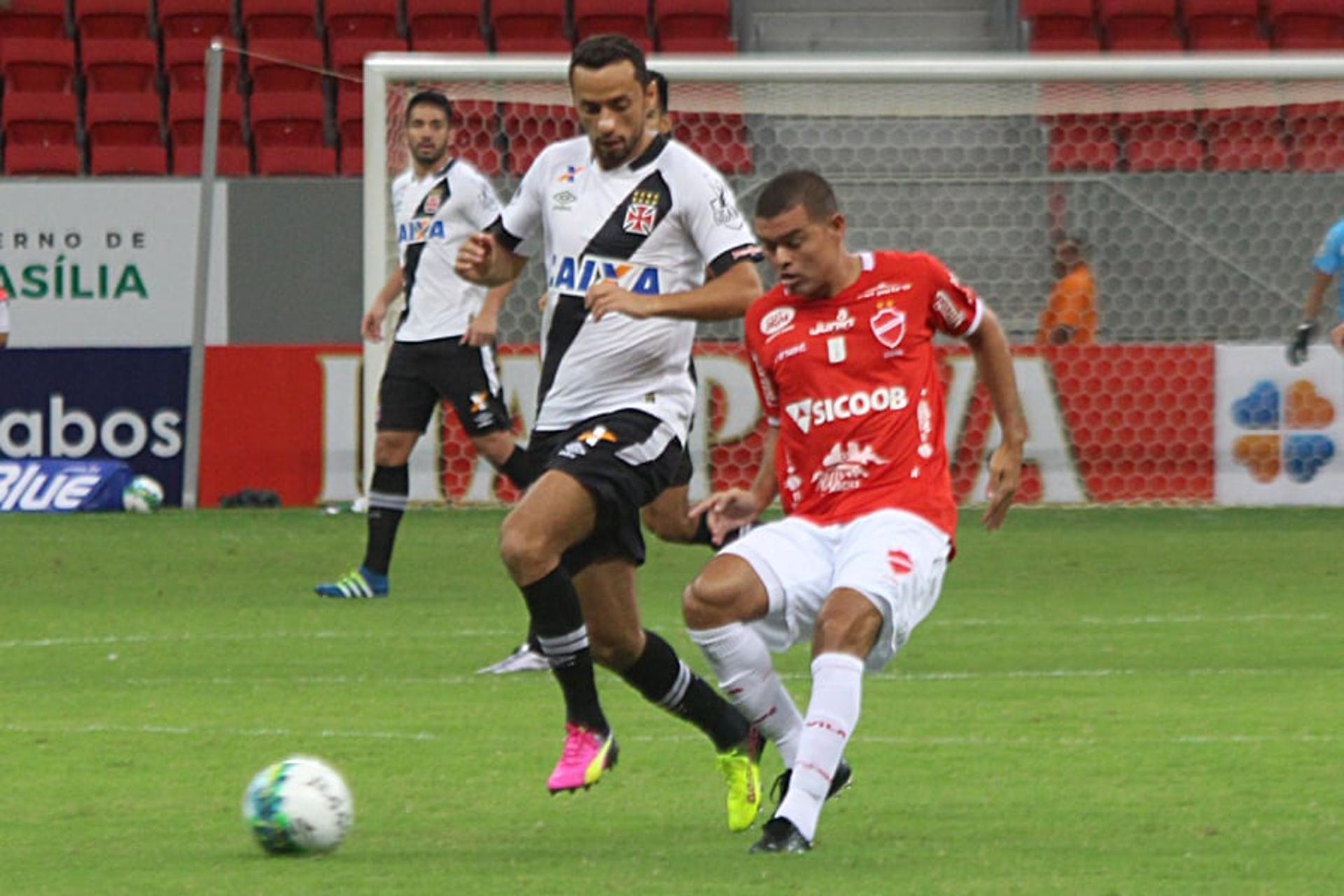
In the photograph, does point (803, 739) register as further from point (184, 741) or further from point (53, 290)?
point (53, 290)

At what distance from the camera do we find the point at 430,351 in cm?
1149

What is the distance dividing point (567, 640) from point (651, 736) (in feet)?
4.19

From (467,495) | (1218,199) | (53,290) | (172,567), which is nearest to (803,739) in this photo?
(172,567)

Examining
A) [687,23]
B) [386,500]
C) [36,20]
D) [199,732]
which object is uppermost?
[687,23]

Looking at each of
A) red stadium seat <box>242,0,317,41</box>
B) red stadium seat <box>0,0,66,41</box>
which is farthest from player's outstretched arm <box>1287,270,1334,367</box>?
red stadium seat <box>0,0,66,41</box>

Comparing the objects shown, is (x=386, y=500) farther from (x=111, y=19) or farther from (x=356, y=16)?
(x=111, y=19)

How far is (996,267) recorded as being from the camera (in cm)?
1670

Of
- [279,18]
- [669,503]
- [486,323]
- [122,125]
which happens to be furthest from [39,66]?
[669,503]

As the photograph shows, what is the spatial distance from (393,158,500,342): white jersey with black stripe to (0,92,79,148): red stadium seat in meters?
9.36

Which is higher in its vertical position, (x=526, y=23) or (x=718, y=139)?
(x=526, y=23)

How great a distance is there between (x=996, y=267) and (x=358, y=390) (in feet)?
13.4

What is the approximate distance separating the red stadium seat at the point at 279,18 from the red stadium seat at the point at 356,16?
0.18 m

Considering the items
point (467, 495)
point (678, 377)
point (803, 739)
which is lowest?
point (467, 495)

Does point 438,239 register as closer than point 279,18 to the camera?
Yes
